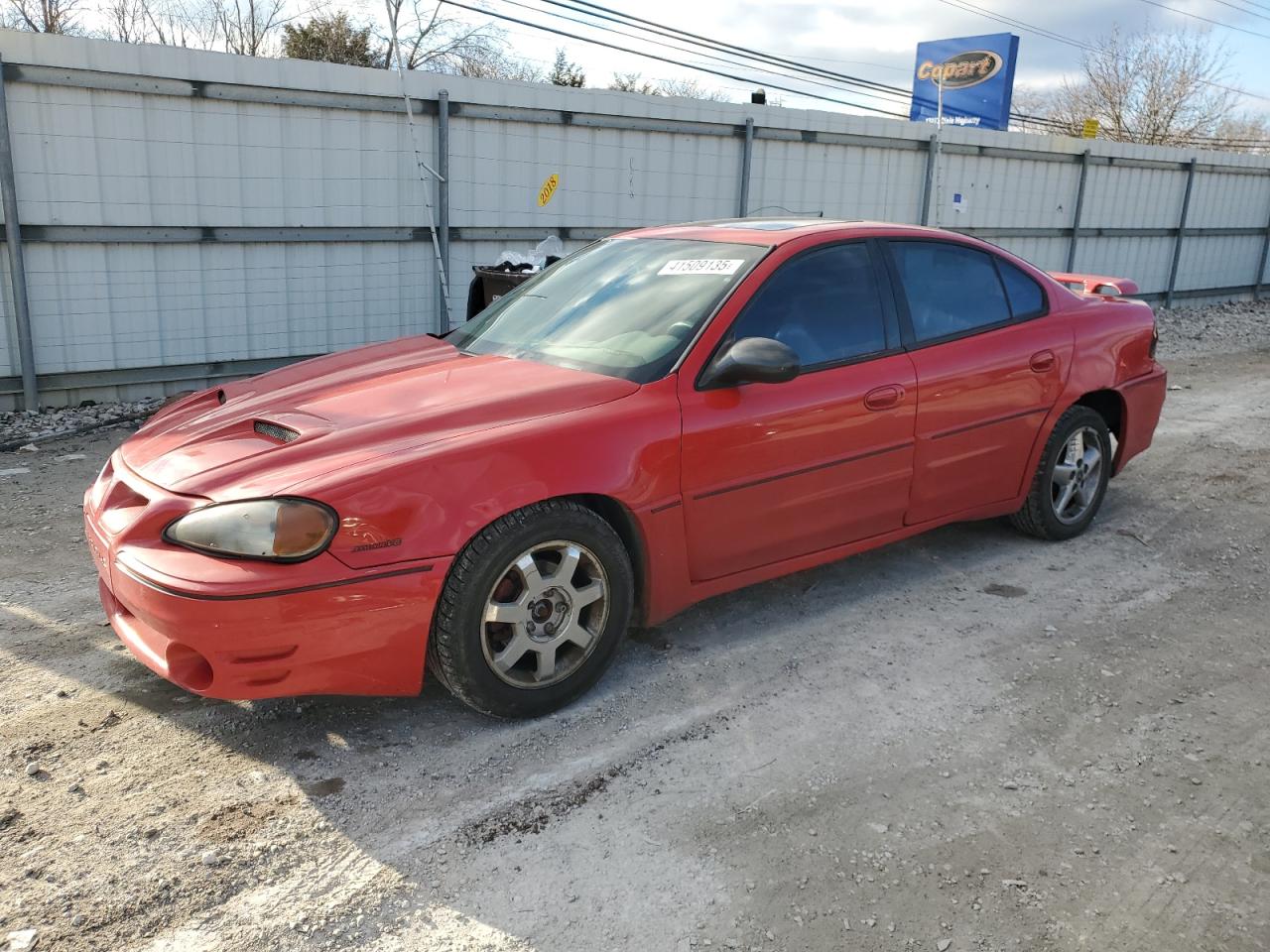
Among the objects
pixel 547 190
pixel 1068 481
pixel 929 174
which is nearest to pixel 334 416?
pixel 1068 481

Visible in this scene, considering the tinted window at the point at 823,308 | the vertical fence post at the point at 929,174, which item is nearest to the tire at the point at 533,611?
the tinted window at the point at 823,308

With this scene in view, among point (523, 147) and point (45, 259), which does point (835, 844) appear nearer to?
point (45, 259)

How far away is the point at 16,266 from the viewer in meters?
7.27

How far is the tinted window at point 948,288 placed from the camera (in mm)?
4391

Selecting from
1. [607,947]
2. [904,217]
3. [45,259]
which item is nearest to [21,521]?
[45,259]

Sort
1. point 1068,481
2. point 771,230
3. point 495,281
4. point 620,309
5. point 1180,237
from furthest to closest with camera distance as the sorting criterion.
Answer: point 1180,237, point 495,281, point 1068,481, point 771,230, point 620,309

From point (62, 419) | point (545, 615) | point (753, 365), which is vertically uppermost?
point (753, 365)

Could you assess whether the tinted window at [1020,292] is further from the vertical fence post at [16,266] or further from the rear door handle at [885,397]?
the vertical fence post at [16,266]

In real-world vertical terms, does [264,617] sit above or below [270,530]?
below

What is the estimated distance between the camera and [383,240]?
9.15 m

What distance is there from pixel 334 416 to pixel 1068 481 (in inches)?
143

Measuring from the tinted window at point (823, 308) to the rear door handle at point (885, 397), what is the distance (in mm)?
167

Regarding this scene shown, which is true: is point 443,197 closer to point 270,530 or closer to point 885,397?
point 885,397

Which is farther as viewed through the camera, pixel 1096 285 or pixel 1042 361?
pixel 1096 285
